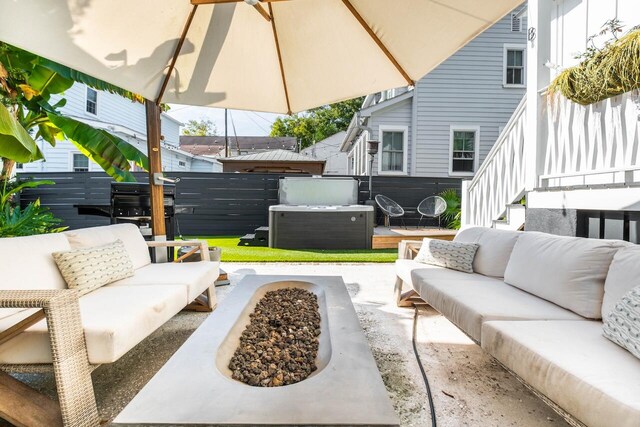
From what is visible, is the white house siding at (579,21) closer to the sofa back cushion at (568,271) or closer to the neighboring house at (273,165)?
the sofa back cushion at (568,271)

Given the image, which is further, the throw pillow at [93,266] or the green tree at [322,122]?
the green tree at [322,122]

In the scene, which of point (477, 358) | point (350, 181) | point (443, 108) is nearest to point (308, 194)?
point (350, 181)

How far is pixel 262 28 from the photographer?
8.75 feet

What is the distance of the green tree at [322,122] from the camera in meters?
23.6

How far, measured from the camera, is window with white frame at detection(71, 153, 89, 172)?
10382mm

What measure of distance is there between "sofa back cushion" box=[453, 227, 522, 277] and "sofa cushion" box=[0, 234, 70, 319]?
307 cm

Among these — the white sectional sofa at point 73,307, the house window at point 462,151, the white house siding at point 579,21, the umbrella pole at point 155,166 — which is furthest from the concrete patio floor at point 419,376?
the house window at point 462,151

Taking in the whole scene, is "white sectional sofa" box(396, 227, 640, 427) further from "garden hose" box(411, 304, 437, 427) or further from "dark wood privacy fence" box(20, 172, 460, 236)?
"dark wood privacy fence" box(20, 172, 460, 236)

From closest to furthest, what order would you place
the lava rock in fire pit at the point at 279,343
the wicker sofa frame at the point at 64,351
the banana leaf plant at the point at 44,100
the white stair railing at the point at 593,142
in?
the lava rock in fire pit at the point at 279,343 → the wicker sofa frame at the point at 64,351 → the white stair railing at the point at 593,142 → the banana leaf plant at the point at 44,100

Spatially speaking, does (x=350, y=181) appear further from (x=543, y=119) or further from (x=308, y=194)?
(x=543, y=119)

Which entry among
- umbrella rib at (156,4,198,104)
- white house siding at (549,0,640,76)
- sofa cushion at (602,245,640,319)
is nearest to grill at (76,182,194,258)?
umbrella rib at (156,4,198,104)

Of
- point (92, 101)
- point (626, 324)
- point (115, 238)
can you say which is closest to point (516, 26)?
point (626, 324)

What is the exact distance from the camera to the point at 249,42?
2744 mm

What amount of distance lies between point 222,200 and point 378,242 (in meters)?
4.30
